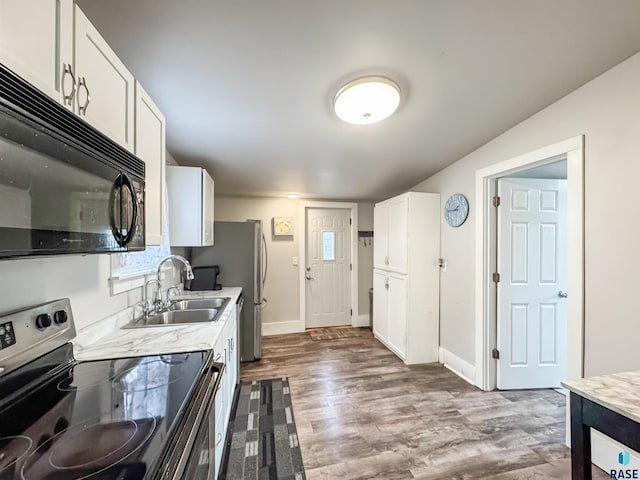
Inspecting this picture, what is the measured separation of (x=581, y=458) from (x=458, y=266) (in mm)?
2033

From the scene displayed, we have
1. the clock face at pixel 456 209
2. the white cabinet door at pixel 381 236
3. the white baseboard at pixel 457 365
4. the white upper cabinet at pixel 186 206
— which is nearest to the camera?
the white upper cabinet at pixel 186 206

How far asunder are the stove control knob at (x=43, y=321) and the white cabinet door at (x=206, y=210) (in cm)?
155

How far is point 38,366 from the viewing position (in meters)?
0.92

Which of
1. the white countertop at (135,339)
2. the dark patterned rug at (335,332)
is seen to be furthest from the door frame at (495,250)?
the white countertop at (135,339)

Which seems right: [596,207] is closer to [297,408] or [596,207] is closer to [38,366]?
[297,408]

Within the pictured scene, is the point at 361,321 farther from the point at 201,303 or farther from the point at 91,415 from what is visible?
the point at 91,415

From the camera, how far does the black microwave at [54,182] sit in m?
0.53

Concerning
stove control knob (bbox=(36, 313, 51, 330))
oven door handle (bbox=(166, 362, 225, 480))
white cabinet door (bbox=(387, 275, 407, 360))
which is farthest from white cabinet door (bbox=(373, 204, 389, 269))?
stove control knob (bbox=(36, 313, 51, 330))

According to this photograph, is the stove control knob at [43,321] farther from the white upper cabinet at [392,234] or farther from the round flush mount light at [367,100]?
the white upper cabinet at [392,234]

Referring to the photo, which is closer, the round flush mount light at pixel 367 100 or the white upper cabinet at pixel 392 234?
the round flush mount light at pixel 367 100

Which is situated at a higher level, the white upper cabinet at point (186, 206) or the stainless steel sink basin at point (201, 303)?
the white upper cabinet at point (186, 206)

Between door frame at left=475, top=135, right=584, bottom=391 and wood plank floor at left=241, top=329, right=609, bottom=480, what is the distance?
42 centimetres

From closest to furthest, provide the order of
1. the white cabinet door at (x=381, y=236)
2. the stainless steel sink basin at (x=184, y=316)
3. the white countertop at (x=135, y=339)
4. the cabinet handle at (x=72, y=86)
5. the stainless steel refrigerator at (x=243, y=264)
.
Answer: the cabinet handle at (x=72, y=86) → the white countertop at (x=135, y=339) → the stainless steel sink basin at (x=184, y=316) → the stainless steel refrigerator at (x=243, y=264) → the white cabinet door at (x=381, y=236)

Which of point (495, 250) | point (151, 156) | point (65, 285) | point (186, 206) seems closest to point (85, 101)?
point (151, 156)
